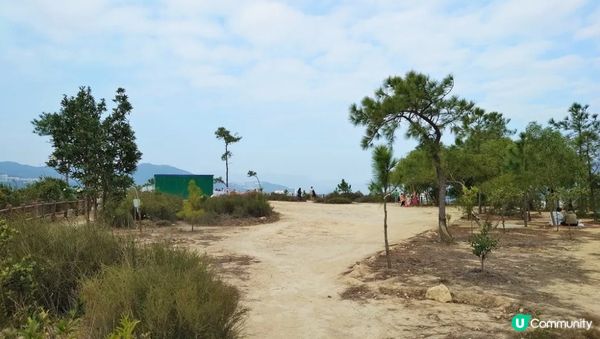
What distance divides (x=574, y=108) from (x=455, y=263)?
18.2 m

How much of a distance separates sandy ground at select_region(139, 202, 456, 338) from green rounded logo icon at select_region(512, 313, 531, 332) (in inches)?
49.5

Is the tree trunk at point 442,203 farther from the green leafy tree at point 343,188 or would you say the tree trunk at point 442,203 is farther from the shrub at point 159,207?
the green leafy tree at point 343,188

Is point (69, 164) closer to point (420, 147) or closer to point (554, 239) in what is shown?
point (420, 147)

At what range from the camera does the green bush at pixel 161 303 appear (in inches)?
167

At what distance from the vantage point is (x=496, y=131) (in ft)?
91.5

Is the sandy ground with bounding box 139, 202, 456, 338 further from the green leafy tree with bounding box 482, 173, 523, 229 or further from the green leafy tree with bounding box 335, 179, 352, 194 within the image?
the green leafy tree with bounding box 335, 179, 352, 194

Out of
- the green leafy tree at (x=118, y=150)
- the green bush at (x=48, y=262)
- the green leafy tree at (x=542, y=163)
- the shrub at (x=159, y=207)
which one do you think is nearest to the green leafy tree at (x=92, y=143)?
the green leafy tree at (x=118, y=150)

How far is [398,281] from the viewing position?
916 centimetres

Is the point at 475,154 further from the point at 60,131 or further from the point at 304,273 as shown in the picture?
the point at 60,131

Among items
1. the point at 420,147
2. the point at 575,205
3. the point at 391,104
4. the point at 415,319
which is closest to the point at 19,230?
the point at 415,319

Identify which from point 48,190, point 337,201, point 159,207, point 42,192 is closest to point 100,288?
point 159,207

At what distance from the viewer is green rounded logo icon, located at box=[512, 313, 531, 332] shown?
6277mm

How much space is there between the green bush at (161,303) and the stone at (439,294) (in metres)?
4.09

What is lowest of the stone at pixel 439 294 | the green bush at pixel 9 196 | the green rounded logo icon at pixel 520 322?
the green rounded logo icon at pixel 520 322
